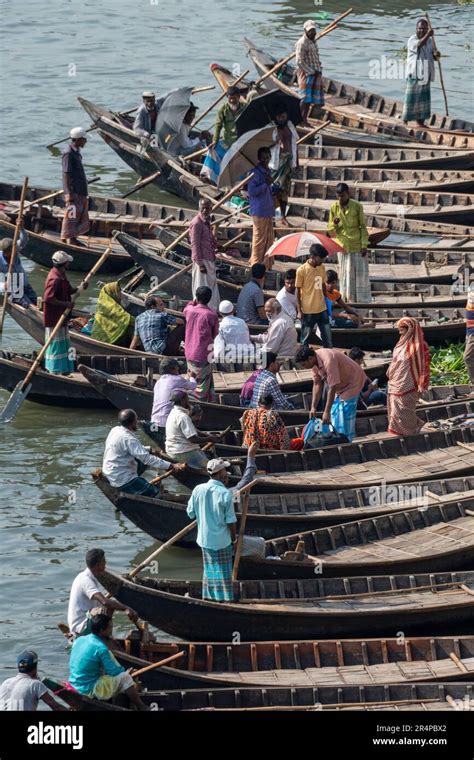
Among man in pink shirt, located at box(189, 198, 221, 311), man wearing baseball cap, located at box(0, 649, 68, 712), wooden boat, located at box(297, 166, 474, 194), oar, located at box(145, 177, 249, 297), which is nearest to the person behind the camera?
man wearing baseball cap, located at box(0, 649, 68, 712)

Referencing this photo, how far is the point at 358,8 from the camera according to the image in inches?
1517

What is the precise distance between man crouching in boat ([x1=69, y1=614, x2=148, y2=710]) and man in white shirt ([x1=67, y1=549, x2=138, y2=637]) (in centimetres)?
82

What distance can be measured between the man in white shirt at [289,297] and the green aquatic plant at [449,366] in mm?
1874

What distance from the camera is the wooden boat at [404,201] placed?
71.8 feet

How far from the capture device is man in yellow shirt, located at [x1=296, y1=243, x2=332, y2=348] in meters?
16.8

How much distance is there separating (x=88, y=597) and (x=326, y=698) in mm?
2017

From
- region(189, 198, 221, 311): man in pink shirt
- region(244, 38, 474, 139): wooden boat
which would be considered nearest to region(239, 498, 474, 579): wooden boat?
region(189, 198, 221, 311): man in pink shirt

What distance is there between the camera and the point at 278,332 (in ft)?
55.4

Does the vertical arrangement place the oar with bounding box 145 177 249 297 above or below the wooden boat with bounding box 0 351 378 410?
above

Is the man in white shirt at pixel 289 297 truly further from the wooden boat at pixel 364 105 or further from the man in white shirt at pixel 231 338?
the wooden boat at pixel 364 105

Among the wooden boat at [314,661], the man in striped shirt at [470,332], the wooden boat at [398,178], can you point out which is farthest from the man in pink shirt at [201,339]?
the wooden boat at [398,178]

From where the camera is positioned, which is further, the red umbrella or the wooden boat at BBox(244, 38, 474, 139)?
the wooden boat at BBox(244, 38, 474, 139)

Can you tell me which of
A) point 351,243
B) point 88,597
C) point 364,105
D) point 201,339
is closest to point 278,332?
point 201,339

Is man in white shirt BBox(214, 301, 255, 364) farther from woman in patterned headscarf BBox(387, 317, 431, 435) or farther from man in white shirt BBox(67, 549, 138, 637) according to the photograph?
man in white shirt BBox(67, 549, 138, 637)
